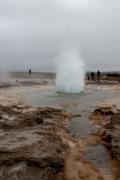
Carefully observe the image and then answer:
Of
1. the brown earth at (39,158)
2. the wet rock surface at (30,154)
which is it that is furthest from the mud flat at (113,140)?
the wet rock surface at (30,154)

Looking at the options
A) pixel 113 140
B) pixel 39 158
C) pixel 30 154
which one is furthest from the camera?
pixel 113 140

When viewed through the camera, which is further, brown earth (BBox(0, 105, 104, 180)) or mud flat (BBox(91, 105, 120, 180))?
mud flat (BBox(91, 105, 120, 180))

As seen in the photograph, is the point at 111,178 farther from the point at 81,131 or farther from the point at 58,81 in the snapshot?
the point at 58,81

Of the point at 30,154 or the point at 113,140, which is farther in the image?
the point at 113,140

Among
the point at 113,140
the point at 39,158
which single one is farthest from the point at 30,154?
the point at 113,140

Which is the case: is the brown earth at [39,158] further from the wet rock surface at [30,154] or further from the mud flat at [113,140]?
the mud flat at [113,140]

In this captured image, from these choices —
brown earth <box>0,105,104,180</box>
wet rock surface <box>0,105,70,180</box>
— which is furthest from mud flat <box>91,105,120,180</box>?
wet rock surface <box>0,105,70,180</box>

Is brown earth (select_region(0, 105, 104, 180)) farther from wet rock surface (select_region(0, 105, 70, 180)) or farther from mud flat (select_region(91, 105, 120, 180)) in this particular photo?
mud flat (select_region(91, 105, 120, 180))

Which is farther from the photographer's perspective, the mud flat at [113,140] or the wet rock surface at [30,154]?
the mud flat at [113,140]

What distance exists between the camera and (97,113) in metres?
13.4

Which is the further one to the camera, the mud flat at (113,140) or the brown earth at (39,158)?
the mud flat at (113,140)

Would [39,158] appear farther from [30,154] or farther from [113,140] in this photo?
[113,140]

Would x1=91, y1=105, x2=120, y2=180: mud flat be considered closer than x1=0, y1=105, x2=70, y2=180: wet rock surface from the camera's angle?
No

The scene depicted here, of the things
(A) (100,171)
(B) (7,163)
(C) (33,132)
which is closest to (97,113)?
(C) (33,132)
